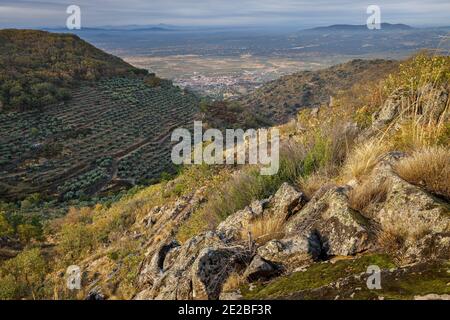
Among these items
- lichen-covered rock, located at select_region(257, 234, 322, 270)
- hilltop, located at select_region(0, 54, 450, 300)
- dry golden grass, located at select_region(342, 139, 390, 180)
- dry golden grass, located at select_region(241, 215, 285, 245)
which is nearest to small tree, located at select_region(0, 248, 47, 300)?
hilltop, located at select_region(0, 54, 450, 300)

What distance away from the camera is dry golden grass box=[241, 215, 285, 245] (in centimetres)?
488

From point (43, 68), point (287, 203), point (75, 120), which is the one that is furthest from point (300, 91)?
point (287, 203)

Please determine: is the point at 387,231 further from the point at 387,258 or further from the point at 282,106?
the point at 282,106

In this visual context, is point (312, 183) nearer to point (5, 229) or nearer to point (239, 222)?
point (239, 222)

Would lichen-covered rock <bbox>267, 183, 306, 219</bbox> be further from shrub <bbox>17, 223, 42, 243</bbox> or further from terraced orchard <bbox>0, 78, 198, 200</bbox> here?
terraced orchard <bbox>0, 78, 198, 200</bbox>

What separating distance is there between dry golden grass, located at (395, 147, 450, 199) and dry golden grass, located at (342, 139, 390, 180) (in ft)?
2.31

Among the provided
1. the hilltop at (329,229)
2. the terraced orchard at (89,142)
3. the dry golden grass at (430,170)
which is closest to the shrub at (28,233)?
the hilltop at (329,229)

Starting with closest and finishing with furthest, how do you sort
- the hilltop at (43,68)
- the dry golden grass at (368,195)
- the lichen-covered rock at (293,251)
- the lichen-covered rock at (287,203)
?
the lichen-covered rock at (293,251) < the dry golden grass at (368,195) < the lichen-covered rock at (287,203) < the hilltop at (43,68)

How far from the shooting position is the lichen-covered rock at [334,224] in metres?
4.01

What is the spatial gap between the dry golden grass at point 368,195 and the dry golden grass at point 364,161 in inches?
27.3

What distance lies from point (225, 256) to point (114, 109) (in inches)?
1626

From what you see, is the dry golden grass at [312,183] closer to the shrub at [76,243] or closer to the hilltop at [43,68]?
the shrub at [76,243]

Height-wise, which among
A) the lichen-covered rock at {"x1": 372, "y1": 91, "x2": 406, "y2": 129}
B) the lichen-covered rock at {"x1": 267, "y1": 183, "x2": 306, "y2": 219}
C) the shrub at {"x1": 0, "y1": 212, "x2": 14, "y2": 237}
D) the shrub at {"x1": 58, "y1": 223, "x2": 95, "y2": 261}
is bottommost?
the shrub at {"x1": 0, "y1": 212, "x2": 14, "y2": 237}

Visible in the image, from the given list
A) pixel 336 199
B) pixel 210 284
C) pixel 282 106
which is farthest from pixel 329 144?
pixel 282 106
